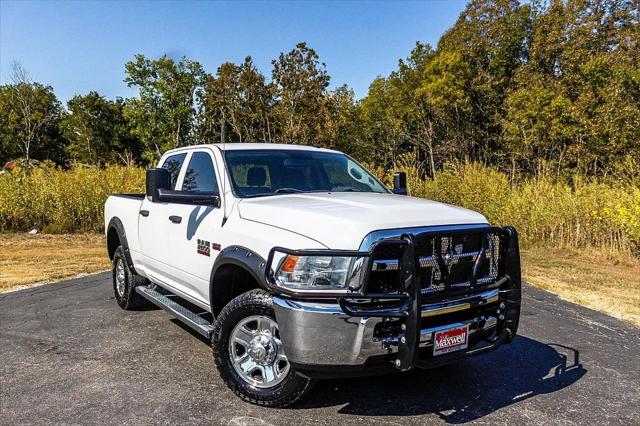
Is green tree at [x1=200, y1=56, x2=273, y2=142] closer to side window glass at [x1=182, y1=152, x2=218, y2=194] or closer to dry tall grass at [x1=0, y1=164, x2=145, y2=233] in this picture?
dry tall grass at [x1=0, y1=164, x2=145, y2=233]

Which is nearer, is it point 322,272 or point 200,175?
point 322,272

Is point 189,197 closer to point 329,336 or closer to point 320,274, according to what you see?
point 320,274

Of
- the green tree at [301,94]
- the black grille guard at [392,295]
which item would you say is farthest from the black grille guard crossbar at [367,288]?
the green tree at [301,94]

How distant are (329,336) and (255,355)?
0.79 meters

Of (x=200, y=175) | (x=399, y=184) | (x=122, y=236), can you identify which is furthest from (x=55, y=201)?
(x=399, y=184)

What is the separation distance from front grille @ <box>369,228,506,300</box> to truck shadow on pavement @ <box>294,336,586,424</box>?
3.04ft

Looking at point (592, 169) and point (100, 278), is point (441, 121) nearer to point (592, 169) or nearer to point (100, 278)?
point (592, 169)

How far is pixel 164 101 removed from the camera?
1806 inches

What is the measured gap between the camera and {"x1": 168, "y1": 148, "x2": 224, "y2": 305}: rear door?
4191mm

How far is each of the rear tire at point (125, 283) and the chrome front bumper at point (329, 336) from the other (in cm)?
350

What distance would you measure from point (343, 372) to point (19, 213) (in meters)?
14.1

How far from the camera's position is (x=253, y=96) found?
1201 inches

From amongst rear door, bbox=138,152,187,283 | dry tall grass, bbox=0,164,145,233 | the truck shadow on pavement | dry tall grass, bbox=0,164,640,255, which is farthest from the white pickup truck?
dry tall grass, bbox=0,164,145,233

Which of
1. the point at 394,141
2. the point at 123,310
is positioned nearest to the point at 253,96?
the point at 394,141
